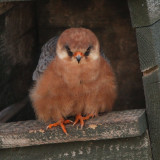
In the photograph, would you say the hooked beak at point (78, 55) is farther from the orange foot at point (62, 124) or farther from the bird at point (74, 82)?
the orange foot at point (62, 124)

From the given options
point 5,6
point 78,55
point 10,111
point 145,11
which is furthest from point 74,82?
point 10,111

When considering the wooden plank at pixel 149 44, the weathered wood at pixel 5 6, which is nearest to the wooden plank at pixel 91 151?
the wooden plank at pixel 149 44

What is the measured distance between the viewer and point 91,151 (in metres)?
2.86

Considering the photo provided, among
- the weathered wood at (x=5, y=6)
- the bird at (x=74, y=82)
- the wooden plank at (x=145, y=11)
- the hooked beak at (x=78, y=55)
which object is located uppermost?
the weathered wood at (x=5, y=6)

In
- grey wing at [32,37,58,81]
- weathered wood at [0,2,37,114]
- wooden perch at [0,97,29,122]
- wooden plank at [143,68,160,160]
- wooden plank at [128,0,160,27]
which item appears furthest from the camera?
wooden perch at [0,97,29,122]

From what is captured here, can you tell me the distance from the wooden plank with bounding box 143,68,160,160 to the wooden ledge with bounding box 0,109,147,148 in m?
0.07

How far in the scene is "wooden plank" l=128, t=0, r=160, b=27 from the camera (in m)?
2.65

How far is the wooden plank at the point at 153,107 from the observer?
9.04ft

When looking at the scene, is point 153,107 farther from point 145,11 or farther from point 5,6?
point 5,6

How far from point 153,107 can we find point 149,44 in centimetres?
47

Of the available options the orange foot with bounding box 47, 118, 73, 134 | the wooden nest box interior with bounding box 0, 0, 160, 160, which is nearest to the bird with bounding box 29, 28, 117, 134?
the orange foot with bounding box 47, 118, 73, 134

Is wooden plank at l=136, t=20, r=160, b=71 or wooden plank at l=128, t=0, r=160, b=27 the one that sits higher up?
wooden plank at l=128, t=0, r=160, b=27

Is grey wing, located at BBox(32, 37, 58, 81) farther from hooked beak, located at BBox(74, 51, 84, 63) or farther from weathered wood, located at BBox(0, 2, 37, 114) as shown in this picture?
weathered wood, located at BBox(0, 2, 37, 114)

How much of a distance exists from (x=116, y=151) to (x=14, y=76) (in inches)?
57.5
